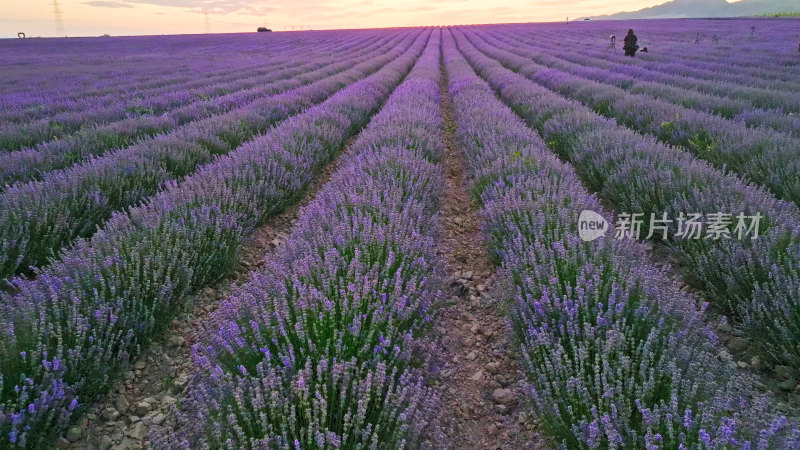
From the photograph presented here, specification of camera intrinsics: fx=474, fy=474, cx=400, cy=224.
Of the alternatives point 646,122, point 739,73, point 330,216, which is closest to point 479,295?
point 330,216

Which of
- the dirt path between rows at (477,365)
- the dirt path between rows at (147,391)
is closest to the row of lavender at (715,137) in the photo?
the dirt path between rows at (477,365)

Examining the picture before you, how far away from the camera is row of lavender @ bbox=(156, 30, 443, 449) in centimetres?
166

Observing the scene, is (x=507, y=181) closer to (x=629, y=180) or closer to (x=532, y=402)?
(x=629, y=180)

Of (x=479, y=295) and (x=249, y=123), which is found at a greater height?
(x=249, y=123)

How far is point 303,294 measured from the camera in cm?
224

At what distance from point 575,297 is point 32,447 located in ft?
7.90

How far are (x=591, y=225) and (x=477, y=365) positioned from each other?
1.27 metres

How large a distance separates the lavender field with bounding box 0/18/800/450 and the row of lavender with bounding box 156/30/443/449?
0.06 ft

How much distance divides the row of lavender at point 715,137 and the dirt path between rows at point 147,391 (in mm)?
4121

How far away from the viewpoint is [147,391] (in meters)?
2.38

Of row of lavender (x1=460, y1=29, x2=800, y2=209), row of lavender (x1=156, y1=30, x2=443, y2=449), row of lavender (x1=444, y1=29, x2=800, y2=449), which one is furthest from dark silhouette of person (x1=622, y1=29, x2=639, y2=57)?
row of lavender (x1=156, y1=30, x2=443, y2=449)

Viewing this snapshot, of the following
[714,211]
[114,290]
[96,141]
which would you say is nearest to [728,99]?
[714,211]

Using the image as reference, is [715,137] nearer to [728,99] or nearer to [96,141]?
[728,99]

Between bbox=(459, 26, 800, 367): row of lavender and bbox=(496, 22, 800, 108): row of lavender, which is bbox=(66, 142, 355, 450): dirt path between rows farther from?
bbox=(496, 22, 800, 108): row of lavender
